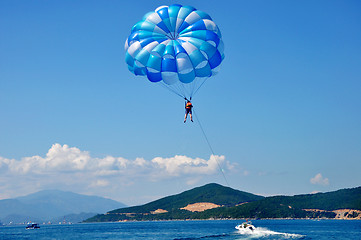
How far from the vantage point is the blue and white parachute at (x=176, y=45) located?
33.6m

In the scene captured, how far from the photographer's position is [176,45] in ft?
110

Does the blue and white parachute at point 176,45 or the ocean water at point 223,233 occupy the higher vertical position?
the blue and white parachute at point 176,45

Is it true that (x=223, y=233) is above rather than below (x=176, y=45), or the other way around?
below

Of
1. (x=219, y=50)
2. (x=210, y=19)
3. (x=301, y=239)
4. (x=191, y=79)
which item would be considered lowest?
(x=301, y=239)

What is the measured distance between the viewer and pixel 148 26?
34375 mm

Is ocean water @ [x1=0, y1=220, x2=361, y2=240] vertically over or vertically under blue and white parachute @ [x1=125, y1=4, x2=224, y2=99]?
under

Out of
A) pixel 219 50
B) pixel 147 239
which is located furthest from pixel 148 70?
pixel 147 239

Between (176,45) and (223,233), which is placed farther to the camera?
(223,233)

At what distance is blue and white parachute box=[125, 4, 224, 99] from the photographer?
33594 millimetres

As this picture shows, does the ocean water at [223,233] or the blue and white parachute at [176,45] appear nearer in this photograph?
the blue and white parachute at [176,45]

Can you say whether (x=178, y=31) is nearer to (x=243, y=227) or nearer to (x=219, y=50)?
(x=219, y=50)

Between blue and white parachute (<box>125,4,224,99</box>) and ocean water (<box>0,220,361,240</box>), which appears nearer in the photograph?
blue and white parachute (<box>125,4,224,99</box>)

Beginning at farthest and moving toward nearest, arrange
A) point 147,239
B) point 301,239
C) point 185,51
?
point 147,239, point 301,239, point 185,51

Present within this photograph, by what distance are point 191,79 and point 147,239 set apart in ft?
185
